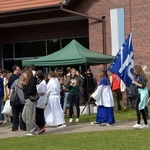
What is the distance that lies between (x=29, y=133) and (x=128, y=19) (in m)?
9.63

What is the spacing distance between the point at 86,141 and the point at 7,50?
16.9 metres

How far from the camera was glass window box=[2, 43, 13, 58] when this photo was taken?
1068 inches

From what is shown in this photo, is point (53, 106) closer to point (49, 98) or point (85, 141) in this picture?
point (49, 98)

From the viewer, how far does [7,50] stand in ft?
89.7

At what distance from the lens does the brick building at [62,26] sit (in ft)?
68.2

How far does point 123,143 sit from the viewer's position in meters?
10.6

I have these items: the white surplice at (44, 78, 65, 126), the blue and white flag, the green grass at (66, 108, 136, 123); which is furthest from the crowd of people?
the blue and white flag

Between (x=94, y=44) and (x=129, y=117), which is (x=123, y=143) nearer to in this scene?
(x=129, y=117)

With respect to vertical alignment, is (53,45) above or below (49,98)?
above

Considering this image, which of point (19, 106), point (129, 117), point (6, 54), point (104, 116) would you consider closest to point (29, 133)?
point (19, 106)

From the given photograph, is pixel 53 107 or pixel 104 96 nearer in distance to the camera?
pixel 53 107

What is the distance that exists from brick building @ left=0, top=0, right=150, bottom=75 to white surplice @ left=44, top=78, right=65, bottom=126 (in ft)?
22.8

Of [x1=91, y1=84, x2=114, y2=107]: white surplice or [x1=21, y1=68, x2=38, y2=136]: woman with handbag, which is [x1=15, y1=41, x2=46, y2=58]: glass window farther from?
[x1=21, y1=68, x2=38, y2=136]: woman with handbag

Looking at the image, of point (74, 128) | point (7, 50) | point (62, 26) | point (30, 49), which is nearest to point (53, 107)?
point (74, 128)
